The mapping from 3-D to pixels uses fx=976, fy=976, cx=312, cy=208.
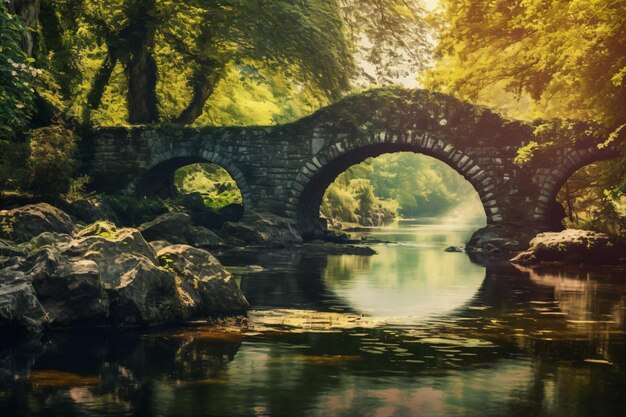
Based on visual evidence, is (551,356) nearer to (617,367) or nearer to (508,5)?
(617,367)

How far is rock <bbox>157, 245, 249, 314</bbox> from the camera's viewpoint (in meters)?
13.7

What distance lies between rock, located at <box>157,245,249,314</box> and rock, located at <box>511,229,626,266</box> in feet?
45.4

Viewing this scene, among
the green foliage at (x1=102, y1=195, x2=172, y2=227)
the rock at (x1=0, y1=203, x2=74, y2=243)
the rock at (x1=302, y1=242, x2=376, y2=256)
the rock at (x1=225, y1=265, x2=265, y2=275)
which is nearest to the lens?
the rock at (x1=0, y1=203, x2=74, y2=243)

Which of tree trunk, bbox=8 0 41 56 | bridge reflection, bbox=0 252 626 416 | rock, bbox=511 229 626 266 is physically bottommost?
bridge reflection, bbox=0 252 626 416

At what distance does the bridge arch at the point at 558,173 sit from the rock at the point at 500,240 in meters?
0.73

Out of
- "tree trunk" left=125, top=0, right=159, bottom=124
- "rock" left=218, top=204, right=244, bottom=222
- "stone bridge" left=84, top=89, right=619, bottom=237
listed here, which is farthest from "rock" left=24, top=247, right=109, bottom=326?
"rock" left=218, top=204, right=244, bottom=222

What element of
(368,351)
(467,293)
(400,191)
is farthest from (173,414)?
(400,191)

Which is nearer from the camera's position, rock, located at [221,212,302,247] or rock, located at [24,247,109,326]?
rock, located at [24,247,109,326]

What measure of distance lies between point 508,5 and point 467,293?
14721 mm

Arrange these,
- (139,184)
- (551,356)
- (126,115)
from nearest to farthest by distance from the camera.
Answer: (551,356) < (139,184) < (126,115)

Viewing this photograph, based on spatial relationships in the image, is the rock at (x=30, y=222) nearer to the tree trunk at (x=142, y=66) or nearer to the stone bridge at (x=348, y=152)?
the stone bridge at (x=348, y=152)

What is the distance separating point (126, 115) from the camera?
40938mm

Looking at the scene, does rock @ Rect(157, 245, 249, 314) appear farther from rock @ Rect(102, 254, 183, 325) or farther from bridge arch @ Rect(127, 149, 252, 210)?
bridge arch @ Rect(127, 149, 252, 210)

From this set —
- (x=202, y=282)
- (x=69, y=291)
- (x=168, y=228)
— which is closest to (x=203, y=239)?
(x=168, y=228)
